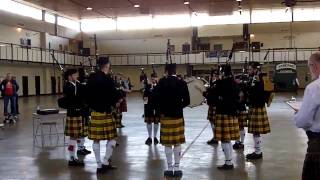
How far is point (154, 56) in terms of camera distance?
46.4 meters

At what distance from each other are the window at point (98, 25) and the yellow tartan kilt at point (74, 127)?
3973 cm

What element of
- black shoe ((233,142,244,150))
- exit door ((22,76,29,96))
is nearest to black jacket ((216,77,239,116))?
black shoe ((233,142,244,150))

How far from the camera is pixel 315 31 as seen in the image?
142 feet

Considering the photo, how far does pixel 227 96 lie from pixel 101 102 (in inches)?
85.7

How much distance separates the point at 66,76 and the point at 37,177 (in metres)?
1.96

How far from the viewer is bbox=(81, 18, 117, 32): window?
46938mm

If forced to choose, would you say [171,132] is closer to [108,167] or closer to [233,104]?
[233,104]

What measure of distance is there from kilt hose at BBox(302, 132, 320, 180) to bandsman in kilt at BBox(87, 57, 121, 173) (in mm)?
4002

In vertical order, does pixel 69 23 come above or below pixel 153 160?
above

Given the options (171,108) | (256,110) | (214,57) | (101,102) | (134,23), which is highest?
(134,23)

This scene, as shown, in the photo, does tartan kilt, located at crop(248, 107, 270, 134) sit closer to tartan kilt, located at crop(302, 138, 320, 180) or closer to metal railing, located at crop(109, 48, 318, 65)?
tartan kilt, located at crop(302, 138, 320, 180)

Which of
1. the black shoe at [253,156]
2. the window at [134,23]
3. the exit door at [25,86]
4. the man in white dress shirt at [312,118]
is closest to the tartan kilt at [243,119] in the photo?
the black shoe at [253,156]

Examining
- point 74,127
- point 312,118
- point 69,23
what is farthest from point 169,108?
point 69,23

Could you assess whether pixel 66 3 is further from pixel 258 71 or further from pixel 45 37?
pixel 258 71
